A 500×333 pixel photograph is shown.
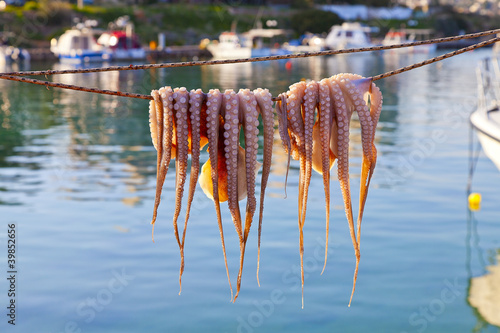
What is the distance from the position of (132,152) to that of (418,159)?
30.7 feet

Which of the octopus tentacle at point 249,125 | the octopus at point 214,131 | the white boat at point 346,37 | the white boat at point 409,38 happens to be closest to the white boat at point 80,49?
the white boat at point 346,37

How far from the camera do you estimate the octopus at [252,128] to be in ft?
15.5

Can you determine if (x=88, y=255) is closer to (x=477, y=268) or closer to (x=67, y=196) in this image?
(x=67, y=196)

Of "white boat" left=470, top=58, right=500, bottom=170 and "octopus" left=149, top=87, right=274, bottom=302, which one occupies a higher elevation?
"octopus" left=149, top=87, right=274, bottom=302

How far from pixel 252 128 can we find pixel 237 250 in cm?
914

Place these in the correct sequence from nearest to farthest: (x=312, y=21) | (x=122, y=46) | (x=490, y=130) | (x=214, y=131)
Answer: (x=214, y=131)
(x=490, y=130)
(x=122, y=46)
(x=312, y=21)

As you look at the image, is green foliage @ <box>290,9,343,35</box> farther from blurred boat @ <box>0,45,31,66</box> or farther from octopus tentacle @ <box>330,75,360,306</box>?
octopus tentacle @ <box>330,75,360,306</box>

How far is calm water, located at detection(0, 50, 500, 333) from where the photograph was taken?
10547mm

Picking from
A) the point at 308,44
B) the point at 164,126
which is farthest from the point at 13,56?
the point at 164,126

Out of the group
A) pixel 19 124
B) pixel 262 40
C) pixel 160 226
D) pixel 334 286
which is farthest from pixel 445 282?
pixel 262 40

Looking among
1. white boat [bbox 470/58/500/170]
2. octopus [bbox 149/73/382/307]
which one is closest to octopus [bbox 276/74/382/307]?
octopus [bbox 149/73/382/307]

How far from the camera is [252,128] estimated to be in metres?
4.73

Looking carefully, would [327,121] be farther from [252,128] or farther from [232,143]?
[232,143]

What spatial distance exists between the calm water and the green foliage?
93510 mm
